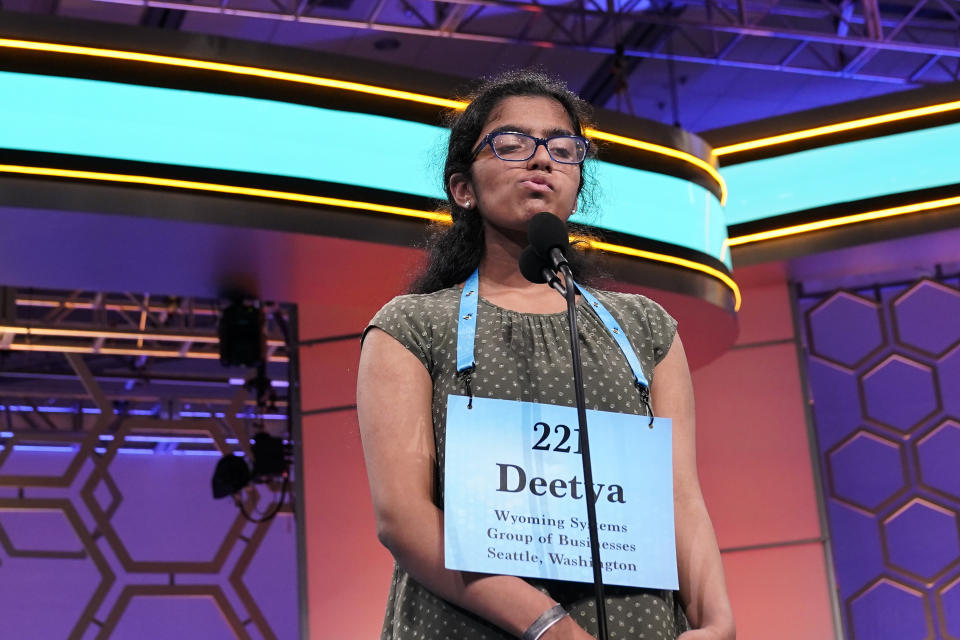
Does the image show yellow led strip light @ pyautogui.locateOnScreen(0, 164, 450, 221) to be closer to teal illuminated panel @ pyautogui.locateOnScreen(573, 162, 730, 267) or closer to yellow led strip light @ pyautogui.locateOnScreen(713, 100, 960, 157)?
teal illuminated panel @ pyautogui.locateOnScreen(573, 162, 730, 267)

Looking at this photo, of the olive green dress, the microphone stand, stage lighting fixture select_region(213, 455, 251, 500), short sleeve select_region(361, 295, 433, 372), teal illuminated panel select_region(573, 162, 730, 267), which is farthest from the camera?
stage lighting fixture select_region(213, 455, 251, 500)

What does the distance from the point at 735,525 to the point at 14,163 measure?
3.86m

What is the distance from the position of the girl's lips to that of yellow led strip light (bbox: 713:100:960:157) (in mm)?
3730

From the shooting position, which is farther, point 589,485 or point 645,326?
point 645,326

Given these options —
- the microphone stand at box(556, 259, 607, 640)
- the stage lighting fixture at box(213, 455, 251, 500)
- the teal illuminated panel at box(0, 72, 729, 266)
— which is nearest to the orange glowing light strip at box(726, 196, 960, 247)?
the teal illuminated panel at box(0, 72, 729, 266)

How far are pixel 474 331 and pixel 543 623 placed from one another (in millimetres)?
411

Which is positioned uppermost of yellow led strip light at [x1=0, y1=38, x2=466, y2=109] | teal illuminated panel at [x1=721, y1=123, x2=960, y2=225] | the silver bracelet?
teal illuminated panel at [x1=721, y1=123, x2=960, y2=225]

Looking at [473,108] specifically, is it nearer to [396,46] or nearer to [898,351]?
[898,351]

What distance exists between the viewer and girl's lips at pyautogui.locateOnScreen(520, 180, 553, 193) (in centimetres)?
163

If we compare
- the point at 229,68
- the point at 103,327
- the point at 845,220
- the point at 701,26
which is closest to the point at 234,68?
the point at 229,68

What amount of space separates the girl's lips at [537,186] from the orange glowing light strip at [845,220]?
3787 mm

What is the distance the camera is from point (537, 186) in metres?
1.63

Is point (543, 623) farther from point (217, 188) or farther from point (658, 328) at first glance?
point (217, 188)

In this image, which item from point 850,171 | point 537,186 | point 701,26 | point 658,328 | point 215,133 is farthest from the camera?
point 701,26
